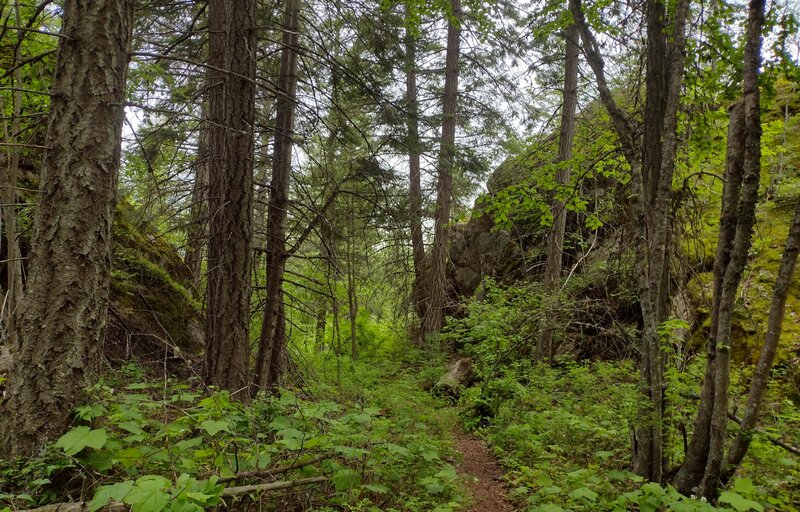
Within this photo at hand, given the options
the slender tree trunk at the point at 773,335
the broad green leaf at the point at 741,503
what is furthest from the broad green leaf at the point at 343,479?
the slender tree trunk at the point at 773,335

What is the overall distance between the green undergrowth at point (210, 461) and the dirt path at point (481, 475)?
466mm

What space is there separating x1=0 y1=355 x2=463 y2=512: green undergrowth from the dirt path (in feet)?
1.53

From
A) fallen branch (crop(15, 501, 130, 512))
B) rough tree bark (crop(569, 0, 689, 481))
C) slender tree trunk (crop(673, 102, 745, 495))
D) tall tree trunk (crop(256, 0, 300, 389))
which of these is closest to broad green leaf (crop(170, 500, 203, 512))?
fallen branch (crop(15, 501, 130, 512))

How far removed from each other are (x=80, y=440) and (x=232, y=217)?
2.90 metres

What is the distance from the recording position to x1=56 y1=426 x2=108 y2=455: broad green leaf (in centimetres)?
230

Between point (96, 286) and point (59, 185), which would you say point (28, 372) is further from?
point (59, 185)

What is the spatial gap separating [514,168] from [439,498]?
8.43m

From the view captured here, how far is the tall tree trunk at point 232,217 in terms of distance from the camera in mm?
4883

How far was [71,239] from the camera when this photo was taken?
2846mm

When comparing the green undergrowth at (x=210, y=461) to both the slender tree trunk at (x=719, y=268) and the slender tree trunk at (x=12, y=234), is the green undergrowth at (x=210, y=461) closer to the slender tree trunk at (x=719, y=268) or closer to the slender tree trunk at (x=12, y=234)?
the slender tree trunk at (x=719, y=268)

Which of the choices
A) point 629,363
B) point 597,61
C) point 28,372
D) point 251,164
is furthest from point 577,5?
point 28,372

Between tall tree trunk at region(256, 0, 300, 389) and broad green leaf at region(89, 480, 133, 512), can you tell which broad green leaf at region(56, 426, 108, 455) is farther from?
tall tree trunk at region(256, 0, 300, 389)

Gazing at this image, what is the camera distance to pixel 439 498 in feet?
13.1

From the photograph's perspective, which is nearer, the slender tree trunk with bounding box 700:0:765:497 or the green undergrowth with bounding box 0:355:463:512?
the green undergrowth with bounding box 0:355:463:512
